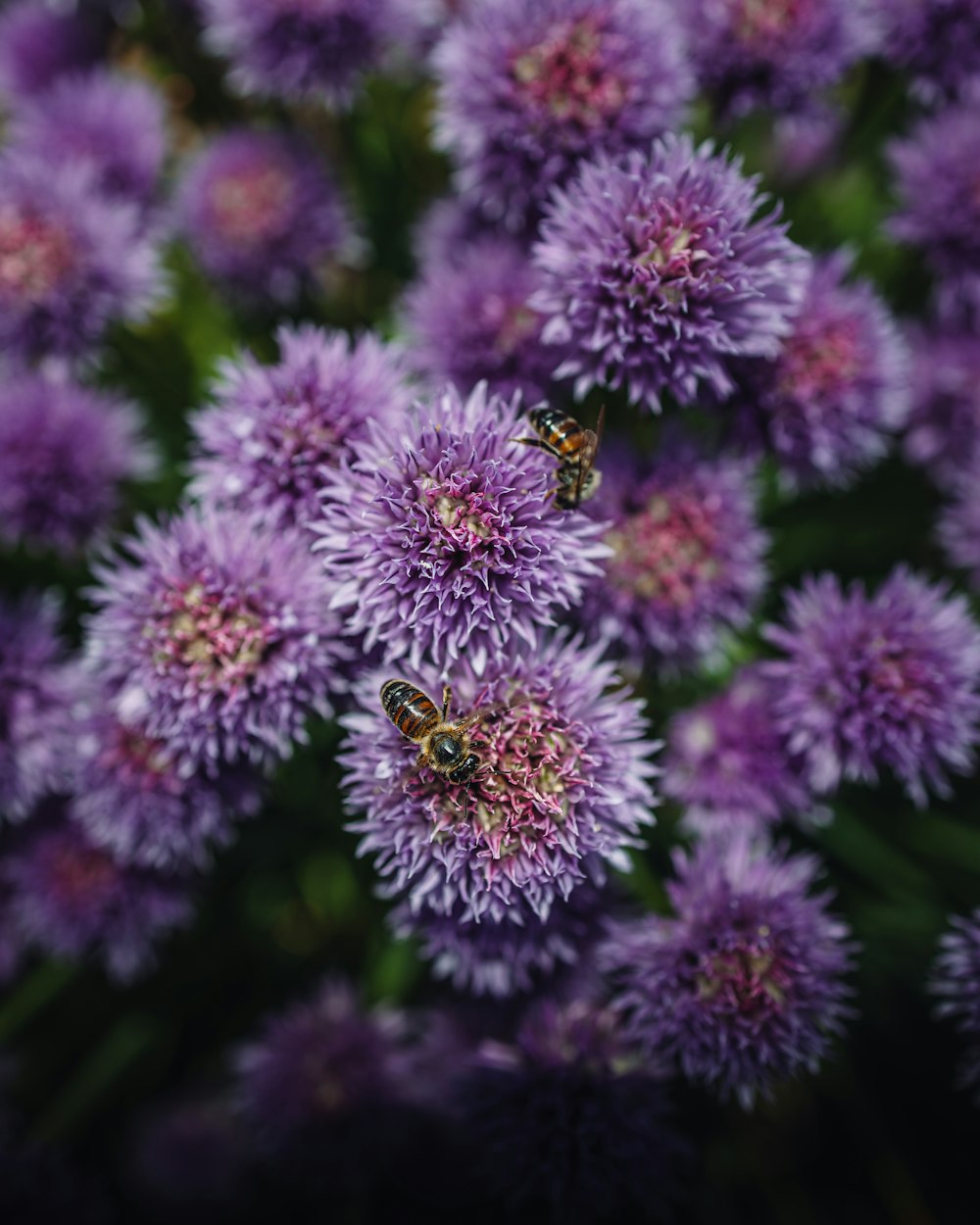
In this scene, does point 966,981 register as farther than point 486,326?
No

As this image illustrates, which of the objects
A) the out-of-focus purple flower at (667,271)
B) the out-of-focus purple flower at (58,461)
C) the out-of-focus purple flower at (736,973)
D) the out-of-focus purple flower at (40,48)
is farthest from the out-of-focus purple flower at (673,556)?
the out-of-focus purple flower at (40,48)

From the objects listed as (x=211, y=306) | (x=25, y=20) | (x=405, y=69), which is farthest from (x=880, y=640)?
(x=25, y=20)

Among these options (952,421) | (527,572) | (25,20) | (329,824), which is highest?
(25,20)

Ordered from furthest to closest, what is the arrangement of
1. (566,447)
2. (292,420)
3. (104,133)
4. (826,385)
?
(104,133) → (826,385) → (292,420) → (566,447)

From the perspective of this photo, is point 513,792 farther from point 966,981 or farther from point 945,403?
point 945,403

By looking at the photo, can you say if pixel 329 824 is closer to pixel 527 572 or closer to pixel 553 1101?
pixel 553 1101

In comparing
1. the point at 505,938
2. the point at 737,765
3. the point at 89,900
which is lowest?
the point at 89,900

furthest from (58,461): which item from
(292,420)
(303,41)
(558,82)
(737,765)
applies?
(737,765)
